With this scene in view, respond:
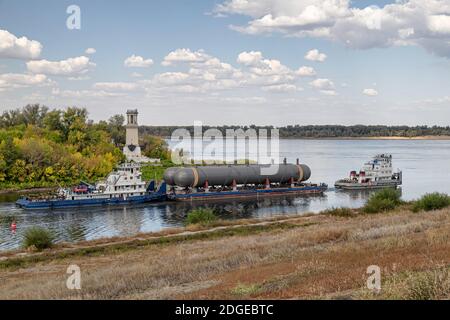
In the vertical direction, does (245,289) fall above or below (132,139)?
below

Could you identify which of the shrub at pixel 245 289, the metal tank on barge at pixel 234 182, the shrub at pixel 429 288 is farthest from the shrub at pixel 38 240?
the metal tank on barge at pixel 234 182

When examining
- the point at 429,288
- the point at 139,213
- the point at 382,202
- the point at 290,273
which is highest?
the point at 429,288

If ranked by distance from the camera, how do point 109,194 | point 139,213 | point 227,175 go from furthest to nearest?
point 227,175 → point 109,194 → point 139,213

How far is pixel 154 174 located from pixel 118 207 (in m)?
26.4

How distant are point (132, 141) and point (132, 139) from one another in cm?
37

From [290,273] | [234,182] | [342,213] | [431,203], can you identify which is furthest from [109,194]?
[290,273]

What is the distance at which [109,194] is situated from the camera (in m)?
54.3

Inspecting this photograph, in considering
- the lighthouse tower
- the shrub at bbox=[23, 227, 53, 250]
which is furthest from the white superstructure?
the lighthouse tower

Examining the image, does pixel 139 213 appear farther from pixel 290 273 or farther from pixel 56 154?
pixel 290 273

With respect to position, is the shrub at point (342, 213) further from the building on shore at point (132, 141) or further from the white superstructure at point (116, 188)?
the building on shore at point (132, 141)

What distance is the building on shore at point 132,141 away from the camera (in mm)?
97000

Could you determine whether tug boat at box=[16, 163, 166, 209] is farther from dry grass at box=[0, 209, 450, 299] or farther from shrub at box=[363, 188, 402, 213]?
dry grass at box=[0, 209, 450, 299]
